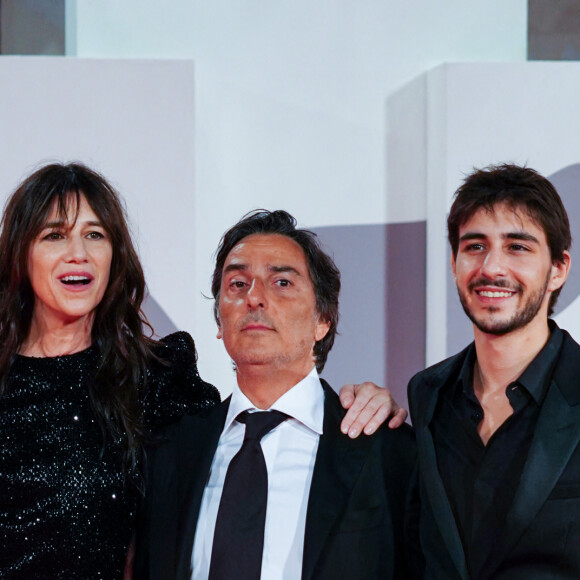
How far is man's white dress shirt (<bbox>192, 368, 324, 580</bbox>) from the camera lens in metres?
1.96

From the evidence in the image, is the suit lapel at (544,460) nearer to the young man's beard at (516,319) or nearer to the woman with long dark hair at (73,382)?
the young man's beard at (516,319)

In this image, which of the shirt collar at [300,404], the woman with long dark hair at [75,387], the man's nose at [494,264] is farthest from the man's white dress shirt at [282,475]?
the man's nose at [494,264]

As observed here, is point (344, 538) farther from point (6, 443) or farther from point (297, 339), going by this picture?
point (6, 443)

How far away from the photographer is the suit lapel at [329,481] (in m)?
1.93

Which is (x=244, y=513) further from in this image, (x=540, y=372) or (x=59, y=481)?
(x=540, y=372)

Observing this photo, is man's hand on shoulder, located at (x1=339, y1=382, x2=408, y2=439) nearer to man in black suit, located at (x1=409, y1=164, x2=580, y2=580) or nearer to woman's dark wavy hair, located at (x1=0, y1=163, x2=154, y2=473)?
man in black suit, located at (x1=409, y1=164, x2=580, y2=580)

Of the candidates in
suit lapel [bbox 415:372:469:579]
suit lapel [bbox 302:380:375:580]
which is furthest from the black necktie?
suit lapel [bbox 415:372:469:579]

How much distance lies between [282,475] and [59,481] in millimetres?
523

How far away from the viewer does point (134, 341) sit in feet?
7.61

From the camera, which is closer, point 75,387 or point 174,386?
point 75,387

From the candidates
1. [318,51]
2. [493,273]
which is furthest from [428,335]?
[493,273]

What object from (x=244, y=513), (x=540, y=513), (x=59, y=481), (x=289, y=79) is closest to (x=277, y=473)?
(x=244, y=513)

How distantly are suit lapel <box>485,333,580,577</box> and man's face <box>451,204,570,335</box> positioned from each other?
227 mm

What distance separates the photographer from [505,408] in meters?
1.97
